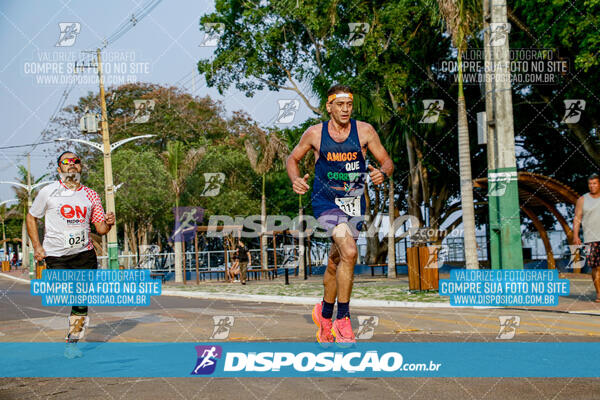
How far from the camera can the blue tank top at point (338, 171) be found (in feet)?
17.0

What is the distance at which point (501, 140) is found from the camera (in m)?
11.7

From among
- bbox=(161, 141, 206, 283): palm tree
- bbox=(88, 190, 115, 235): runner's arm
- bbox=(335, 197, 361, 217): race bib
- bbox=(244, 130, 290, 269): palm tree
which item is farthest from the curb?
bbox=(244, 130, 290, 269): palm tree

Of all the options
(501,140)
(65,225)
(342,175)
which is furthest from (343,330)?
(501,140)

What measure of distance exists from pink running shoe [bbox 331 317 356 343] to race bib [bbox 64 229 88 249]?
2.73m

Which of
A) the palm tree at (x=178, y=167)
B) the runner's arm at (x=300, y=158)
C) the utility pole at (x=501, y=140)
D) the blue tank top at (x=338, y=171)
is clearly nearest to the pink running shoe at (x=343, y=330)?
the blue tank top at (x=338, y=171)

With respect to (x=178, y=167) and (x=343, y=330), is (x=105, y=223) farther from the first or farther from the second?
(x=178, y=167)

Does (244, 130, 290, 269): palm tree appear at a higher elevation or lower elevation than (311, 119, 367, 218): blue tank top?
higher

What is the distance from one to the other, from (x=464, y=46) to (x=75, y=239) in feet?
31.7

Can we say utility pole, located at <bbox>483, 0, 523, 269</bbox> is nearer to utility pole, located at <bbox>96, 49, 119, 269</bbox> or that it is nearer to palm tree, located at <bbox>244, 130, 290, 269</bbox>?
utility pole, located at <bbox>96, 49, 119, 269</bbox>

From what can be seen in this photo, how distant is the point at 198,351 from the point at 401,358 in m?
1.74

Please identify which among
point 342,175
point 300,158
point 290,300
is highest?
point 300,158

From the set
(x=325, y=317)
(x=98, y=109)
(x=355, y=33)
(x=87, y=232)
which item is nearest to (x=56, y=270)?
(x=87, y=232)

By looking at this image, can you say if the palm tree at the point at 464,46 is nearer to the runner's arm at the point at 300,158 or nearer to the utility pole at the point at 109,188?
the runner's arm at the point at 300,158

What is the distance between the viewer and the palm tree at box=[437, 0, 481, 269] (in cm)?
1313
